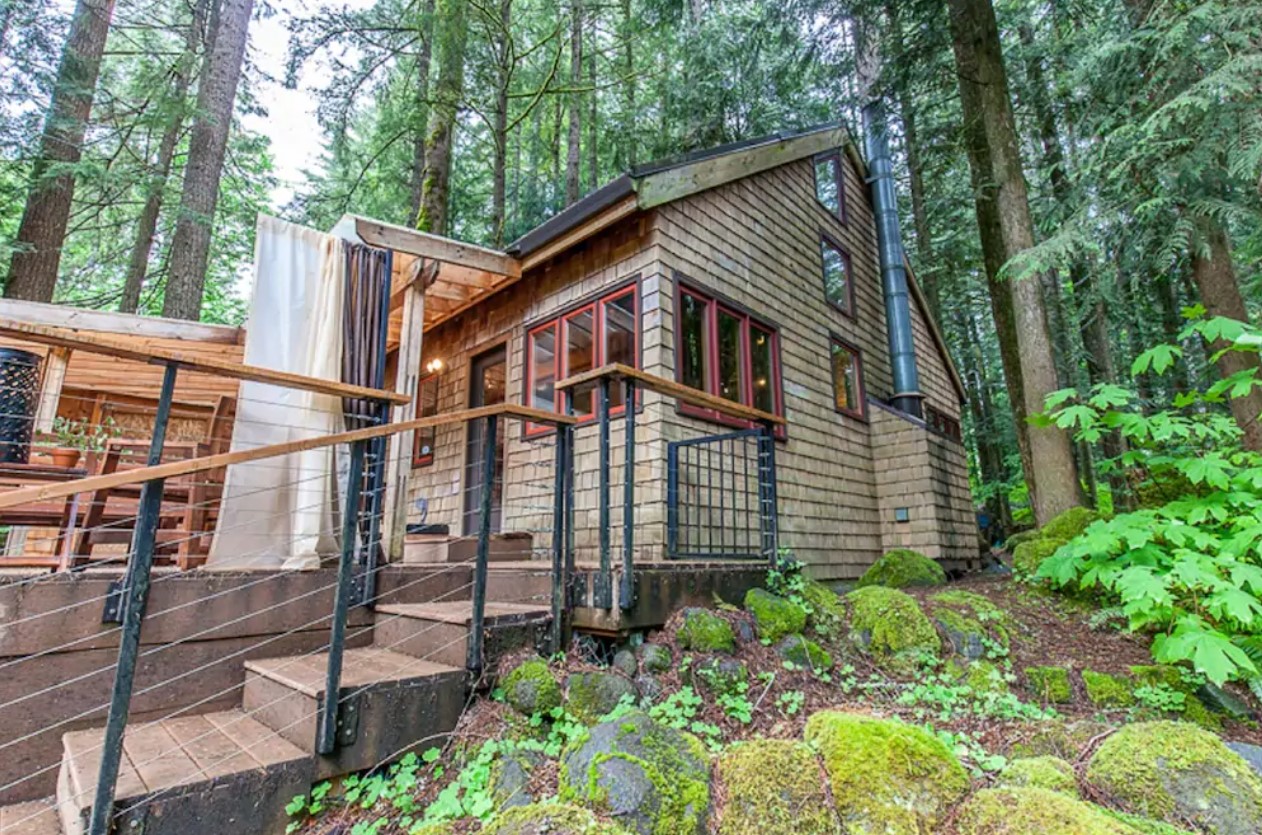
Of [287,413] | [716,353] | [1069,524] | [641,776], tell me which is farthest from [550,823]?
[1069,524]

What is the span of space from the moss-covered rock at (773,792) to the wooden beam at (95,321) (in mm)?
4811

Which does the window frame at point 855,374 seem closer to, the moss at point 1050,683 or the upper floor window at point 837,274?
the upper floor window at point 837,274

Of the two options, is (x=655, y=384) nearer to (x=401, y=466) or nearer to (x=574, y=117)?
(x=401, y=466)

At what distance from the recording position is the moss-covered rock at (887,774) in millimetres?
1919

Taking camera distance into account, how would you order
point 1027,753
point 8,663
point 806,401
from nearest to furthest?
point 8,663, point 1027,753, point 806,401

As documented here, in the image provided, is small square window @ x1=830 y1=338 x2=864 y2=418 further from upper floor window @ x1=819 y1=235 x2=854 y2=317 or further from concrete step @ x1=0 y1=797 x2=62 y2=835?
concrete step @ x1=0 y1=797 x2=62 y2=835

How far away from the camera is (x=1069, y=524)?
5.05m

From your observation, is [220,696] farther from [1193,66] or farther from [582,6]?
[582,6]

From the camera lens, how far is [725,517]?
5.48 metres

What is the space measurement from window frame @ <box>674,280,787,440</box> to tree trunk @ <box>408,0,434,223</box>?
13.7 feet

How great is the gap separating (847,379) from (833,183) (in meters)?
3.30

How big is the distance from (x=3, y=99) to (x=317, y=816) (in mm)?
9508

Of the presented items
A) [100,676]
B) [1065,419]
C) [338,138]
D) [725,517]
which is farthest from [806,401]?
[338,138]

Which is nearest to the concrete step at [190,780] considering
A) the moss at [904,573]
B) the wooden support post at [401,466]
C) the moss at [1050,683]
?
the wooden support post at [401,466]
